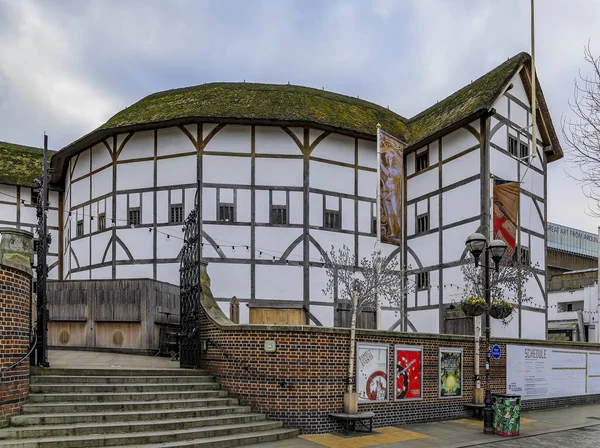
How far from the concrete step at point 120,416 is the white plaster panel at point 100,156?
57.8ft

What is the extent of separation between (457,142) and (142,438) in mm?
19597

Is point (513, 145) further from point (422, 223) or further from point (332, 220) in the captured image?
point (332, 220)

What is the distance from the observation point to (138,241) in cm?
2569

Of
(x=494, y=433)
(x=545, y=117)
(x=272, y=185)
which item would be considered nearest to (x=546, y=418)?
(x=494, y=433)

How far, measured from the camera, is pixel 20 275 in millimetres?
10664

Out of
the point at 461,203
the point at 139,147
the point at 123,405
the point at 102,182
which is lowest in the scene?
the point at 123,405

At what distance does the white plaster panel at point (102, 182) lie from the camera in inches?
1059

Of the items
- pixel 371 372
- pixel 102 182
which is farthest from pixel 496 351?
pixel 102 182

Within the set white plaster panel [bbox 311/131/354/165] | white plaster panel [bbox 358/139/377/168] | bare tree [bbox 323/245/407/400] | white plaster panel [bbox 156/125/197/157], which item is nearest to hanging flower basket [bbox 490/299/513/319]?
bare tree [bbox 323/245/407/400]

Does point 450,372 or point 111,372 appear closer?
point 111,372

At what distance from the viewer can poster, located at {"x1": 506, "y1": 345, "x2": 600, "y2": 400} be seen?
16987mm

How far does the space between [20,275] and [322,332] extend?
587cm

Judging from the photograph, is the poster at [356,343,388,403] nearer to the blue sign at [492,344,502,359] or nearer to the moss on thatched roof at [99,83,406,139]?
the blue sign at [492,344,502,359]

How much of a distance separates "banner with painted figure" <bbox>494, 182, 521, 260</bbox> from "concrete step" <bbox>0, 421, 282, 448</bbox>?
15183 millimetres
